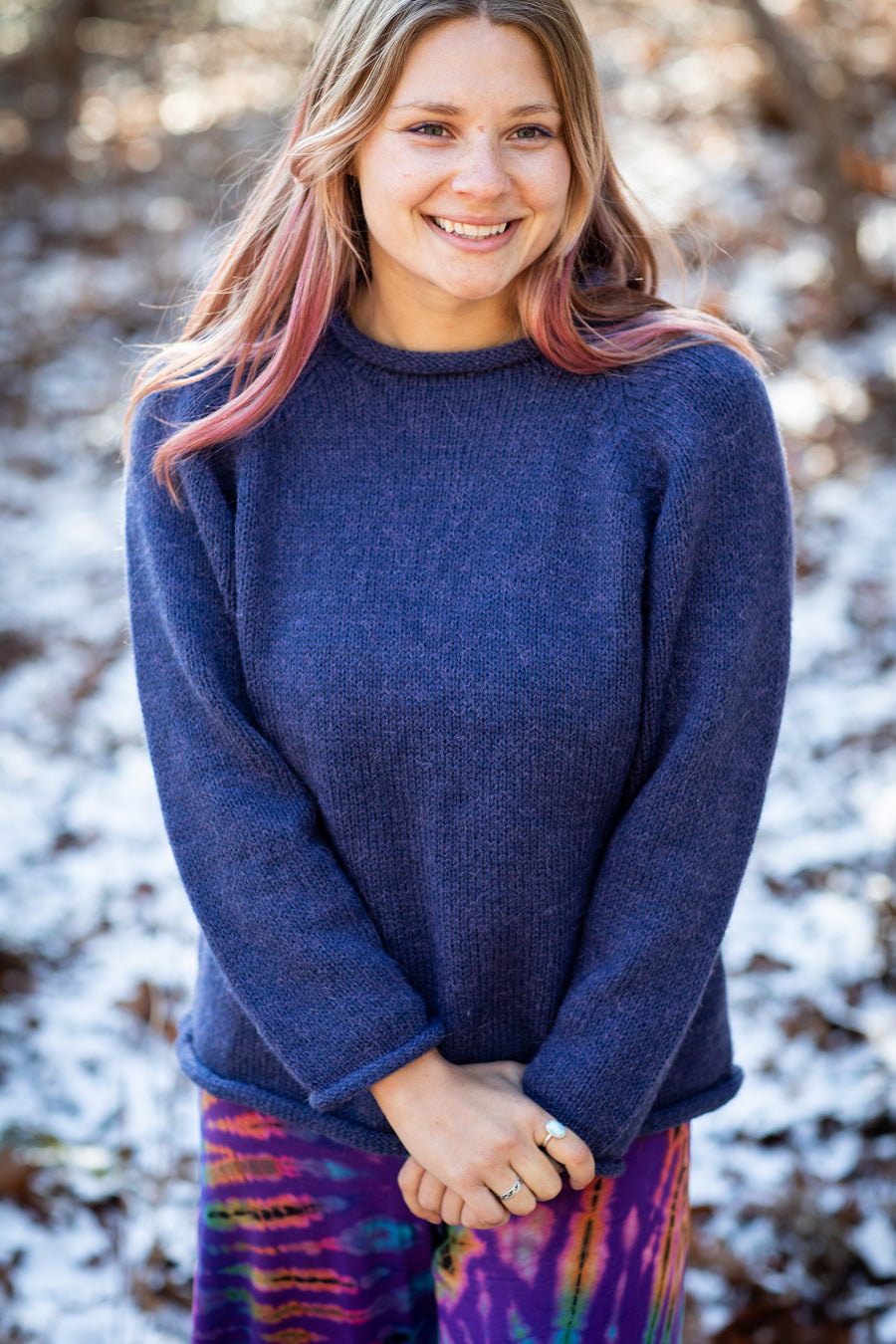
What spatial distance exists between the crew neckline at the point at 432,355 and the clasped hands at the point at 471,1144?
34.8 inches

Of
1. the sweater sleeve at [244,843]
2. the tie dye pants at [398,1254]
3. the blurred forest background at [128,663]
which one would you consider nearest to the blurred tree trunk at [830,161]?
the blurred forest background at [128,663]

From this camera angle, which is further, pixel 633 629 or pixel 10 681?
pixel 10 681

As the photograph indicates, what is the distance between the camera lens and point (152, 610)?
1734mm

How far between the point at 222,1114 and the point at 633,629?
2.87ft

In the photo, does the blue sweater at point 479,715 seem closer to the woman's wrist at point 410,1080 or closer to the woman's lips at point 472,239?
the woman's wrist at point 410,1080

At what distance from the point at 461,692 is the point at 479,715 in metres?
0.04

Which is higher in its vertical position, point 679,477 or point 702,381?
point 702,381

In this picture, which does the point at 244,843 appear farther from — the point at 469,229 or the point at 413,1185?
the point at 469,229

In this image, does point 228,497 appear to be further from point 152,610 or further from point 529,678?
point 529,678

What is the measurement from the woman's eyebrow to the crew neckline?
28 centimetres

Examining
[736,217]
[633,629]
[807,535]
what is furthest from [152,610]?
[736,217]

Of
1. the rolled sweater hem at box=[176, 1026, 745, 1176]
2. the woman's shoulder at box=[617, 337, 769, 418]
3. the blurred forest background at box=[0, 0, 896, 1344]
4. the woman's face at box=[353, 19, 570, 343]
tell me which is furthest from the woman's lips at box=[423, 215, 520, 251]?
the rolled sweater hem at box=[176, 1026, 745, 1176]

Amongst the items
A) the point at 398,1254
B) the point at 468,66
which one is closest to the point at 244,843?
the point at 398,1254

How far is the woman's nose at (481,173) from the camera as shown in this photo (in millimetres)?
1556
